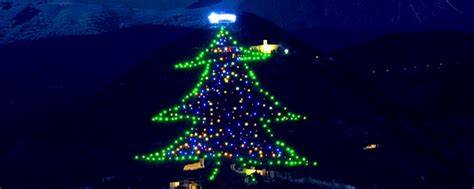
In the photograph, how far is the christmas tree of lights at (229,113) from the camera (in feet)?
93.9

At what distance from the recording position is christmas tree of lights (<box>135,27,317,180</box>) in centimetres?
2861

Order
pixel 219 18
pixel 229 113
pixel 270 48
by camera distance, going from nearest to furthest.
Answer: pixel 229 113 < pixel 219 18 < pixel 270 48

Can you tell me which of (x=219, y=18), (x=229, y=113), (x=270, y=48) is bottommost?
(x=270, y=48)

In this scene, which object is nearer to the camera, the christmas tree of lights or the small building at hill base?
the christmas tree of lights

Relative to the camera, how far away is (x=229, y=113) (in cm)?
2858

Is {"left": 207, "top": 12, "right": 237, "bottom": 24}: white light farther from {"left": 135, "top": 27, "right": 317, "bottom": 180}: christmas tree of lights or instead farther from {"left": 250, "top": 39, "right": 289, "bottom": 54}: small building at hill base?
{"left": 250, "top": 39, "right": 289, "bottom": 54}: small building at hill base

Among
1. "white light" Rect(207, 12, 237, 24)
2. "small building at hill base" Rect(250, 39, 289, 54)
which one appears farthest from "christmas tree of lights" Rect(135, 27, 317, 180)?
"small building at hill base" Rect(250, 39, 289, 54)

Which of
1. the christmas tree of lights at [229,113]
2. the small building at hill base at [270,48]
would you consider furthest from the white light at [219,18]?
the small building at hill base at [270,48]

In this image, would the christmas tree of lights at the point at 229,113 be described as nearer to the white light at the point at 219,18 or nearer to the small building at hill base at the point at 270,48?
the white light at the point at 219,18

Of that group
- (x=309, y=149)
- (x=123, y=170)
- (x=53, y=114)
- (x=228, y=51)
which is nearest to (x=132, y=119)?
(x=53, y=114)

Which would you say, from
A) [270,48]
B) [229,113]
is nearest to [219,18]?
[229,113]

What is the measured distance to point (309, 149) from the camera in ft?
145

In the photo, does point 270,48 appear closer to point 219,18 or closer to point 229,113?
point 219,18

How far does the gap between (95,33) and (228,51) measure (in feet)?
198
